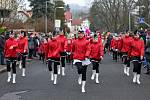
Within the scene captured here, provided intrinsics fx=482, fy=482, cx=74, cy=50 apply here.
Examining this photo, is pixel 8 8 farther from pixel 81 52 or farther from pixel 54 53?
pixel 81 52

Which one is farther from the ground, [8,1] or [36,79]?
[8,1]

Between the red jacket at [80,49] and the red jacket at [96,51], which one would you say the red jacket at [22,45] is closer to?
the red jacket at [96,51]

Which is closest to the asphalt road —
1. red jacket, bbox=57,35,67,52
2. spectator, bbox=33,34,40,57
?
red jacket, bbox=57,35,67,52

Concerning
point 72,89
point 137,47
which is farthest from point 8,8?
point 72,89

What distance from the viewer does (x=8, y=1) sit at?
115ft

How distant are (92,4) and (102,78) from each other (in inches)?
2902

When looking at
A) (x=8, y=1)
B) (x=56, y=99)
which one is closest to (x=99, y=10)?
(x=8, y=1)

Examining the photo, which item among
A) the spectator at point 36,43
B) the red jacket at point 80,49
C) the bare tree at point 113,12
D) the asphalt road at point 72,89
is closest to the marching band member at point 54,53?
the asphalt road at point 72,89

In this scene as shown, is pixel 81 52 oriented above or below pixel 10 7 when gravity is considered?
below

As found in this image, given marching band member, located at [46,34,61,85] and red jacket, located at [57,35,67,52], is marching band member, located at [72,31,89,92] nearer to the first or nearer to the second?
marching band member, located at [46,34,61,85]

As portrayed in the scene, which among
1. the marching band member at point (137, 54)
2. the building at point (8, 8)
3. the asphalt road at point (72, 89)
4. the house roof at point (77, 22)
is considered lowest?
the house roof at point (77, 22)

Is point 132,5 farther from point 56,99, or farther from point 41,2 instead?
point 56,99

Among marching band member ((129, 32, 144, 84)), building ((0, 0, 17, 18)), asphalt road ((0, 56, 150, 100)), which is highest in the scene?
building ((0, 0, 17, 18))

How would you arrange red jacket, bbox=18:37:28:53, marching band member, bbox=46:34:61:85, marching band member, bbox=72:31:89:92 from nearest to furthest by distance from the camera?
marching band member, bbox=72:31:89:92, marching band member, bbox=46:34:61:85, red jacket, bbox=18:37:28:53
